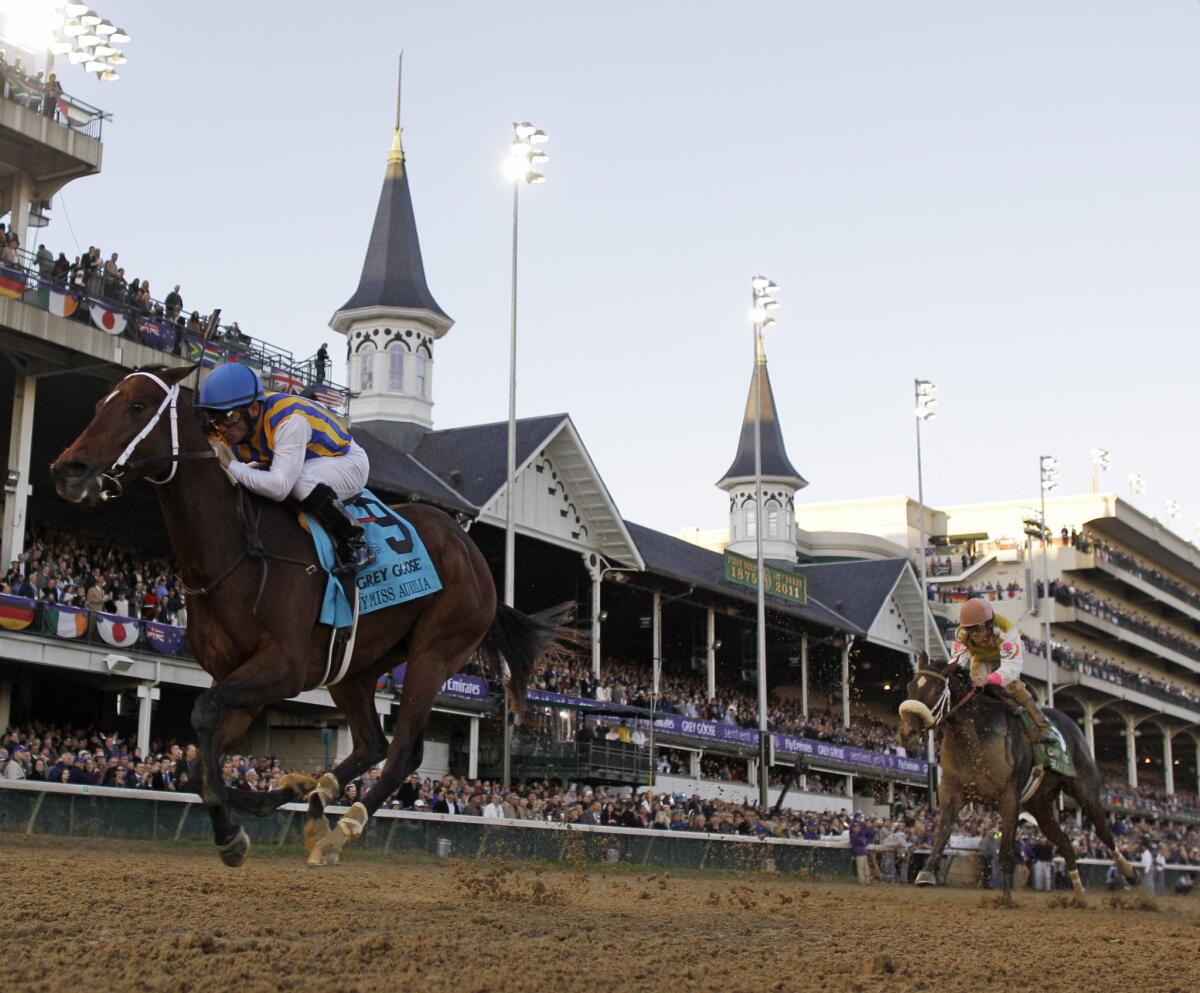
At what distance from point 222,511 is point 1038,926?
6.16 meters

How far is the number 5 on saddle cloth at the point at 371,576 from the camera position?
27.2 feet

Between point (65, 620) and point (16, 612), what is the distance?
0.87 metres

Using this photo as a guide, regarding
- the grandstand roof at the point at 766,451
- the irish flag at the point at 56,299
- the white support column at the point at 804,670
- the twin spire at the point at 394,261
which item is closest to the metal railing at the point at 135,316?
the irish flag at the point at 56,299

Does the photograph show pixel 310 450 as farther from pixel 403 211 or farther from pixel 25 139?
pixel 403 211

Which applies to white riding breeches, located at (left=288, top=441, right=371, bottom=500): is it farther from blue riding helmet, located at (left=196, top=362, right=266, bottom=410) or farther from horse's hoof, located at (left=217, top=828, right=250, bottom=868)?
horse's hoof, located at (left=217, top=828, right=250, bottom=868)

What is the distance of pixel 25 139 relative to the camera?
25812 millimetres

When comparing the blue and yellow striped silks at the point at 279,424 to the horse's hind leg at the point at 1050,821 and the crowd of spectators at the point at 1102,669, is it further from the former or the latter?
the crowd of spectators at the point at 1102,669

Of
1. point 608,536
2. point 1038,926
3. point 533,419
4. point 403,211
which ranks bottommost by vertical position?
point 1038,926


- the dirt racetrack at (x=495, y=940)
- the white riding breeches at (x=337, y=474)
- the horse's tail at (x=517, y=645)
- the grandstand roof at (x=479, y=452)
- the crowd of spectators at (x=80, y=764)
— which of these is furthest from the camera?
the grandstand roof at (x=479, y=452)

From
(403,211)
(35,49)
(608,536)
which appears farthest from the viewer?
(403,211)

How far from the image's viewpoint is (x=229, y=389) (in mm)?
8336

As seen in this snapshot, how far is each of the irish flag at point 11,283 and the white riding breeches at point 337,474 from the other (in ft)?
54.5

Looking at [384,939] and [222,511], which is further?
[222,511]

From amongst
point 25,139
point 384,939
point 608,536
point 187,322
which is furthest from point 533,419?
point 384,939
